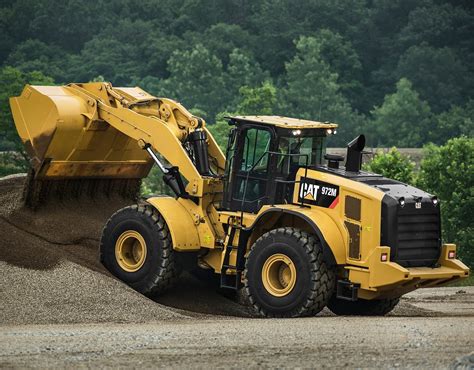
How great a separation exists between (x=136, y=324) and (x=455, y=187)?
49859mm

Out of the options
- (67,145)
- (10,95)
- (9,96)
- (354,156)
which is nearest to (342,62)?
(10,95)

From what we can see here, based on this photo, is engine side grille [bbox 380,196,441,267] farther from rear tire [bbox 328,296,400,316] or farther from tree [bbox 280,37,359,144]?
tree [bbox 280,37,359,144]

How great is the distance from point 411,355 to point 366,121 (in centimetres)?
10952

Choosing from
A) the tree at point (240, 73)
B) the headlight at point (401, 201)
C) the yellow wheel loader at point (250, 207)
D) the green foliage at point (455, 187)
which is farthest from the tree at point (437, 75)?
the headlight at point (401, 201)

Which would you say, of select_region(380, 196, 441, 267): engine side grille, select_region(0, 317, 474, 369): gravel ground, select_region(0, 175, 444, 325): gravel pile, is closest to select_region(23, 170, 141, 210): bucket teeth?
select_region(0, 175, 444, 325): gravel pile

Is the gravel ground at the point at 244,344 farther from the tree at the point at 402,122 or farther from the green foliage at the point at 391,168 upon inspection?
the tree at the point at 402,122

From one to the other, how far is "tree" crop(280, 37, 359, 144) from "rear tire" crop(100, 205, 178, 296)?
95.7 m

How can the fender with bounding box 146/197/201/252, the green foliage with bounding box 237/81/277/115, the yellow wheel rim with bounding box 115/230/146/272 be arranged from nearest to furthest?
the fender with bounding box 146/197/201/252, the yellow wheel rim with bounding box 115/230/146/272, the green foliage with bounding box 237/81/277/115

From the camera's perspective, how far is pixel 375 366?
671 inches

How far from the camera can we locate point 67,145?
2519 cm

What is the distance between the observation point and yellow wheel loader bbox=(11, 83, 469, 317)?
855 inches

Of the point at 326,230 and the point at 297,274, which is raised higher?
the point at 326,230

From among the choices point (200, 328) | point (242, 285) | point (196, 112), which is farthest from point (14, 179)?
point (196, 112)

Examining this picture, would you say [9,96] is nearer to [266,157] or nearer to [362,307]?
[266,157]
